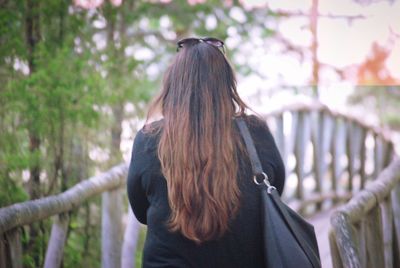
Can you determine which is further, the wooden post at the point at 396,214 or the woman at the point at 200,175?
the wooden post at the point at 396,214

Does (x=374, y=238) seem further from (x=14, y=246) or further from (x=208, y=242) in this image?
(x=14, y=246)

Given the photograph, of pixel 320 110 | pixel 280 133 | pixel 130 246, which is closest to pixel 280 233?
pixel 130 246

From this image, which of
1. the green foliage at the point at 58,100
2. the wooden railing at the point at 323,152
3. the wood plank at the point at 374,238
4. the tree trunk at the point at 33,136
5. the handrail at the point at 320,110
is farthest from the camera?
the wooden railing at the point at 323,152

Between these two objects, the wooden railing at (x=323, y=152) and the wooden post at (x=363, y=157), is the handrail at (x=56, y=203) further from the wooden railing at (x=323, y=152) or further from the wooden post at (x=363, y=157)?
the wooden post at (x=363, y=157)

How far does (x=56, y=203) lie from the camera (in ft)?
7.78

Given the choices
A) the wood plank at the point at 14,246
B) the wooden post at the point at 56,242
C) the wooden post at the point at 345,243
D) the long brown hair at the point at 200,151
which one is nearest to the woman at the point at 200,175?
the long brown hair at the point at 200,151

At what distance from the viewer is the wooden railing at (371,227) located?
216 cm

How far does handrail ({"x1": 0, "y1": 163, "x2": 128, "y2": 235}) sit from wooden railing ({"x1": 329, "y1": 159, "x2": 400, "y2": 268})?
1045mm

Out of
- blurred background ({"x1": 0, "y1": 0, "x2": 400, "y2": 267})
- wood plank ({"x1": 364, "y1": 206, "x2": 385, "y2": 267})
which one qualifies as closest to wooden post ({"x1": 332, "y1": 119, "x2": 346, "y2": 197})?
blurred background ({"x1": 0, "y1": 0, "x2": 400, "y2": 267})

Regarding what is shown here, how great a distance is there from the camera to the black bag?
1.72m

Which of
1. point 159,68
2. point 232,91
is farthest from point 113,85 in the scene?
point 159,68

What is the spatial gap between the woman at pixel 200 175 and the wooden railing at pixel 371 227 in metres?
0.47

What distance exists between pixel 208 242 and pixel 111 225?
1.17 m

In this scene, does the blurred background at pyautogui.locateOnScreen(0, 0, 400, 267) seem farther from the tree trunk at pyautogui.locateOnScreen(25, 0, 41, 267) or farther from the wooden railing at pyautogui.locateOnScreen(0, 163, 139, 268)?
the wooden railing at pyautogui.locateOnScreen(0, 163, 139, 268)
